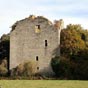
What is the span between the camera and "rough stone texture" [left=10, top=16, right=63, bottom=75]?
55344mm

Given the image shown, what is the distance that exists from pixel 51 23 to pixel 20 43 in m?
5.03

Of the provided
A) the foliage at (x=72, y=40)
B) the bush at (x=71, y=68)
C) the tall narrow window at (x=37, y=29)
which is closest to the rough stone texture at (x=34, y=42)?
the tall narrow window at (x=37, y=29)

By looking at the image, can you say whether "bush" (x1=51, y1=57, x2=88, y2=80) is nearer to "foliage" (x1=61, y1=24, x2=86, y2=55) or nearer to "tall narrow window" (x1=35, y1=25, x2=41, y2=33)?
"foliage" (x1=61, y1=24, x2=86, y2=55)

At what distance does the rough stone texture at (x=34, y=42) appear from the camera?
182 feet

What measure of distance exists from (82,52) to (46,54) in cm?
501

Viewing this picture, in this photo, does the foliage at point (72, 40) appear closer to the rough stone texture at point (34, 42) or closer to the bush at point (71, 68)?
the rough stone texture at point (34, 42)

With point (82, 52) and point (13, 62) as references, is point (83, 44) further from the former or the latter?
Answer: point (13, 62)

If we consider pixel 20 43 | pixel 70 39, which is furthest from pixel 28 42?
pixel 70 39

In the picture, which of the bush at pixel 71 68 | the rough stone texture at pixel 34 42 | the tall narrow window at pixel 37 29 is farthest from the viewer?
the tall narrow window at pixel 37 29

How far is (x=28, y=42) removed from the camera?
56.0 metres

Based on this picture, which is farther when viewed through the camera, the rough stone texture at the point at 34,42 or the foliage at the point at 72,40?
the rough stone texture at the point at 34,42

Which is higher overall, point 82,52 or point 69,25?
point 69,25

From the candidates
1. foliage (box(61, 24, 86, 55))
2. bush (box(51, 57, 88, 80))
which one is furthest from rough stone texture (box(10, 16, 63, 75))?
bush (box(51, 57, 88, 80))

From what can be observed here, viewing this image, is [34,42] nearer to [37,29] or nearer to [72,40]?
[37,29]
